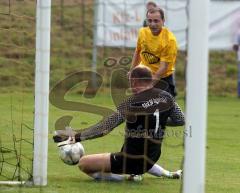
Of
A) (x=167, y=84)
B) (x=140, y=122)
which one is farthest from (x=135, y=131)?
(x=167, y=84)

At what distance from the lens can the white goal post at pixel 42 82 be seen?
7.20 meters

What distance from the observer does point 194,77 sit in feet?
16.8

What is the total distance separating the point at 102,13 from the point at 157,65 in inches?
320

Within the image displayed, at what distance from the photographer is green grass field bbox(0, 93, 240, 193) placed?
25.6 ft

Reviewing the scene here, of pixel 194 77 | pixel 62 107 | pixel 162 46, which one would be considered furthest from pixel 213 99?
pixel 194 77

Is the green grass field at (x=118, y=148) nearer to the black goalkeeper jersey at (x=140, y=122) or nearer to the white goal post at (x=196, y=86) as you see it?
the black goalkeeper jersey at (x=140, y=122)

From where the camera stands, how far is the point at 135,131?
783cm

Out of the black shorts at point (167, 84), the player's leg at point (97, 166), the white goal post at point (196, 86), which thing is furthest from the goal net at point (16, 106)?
the white goal post at point (196, 86)

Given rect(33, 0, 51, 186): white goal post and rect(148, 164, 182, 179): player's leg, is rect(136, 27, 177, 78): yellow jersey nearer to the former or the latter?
rect(148, 164, 182, 179): player's leg

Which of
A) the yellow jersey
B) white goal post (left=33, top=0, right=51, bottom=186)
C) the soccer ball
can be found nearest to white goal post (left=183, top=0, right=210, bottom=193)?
white goal post (left=33, top=0, right=51, bottom=186)

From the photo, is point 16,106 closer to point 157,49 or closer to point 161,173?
point 157,49

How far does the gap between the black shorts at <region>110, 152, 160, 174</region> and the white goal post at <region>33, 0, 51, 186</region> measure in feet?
2.64

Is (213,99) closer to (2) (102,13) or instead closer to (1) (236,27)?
(1) (236,27)

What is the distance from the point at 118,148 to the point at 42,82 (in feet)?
11.3
